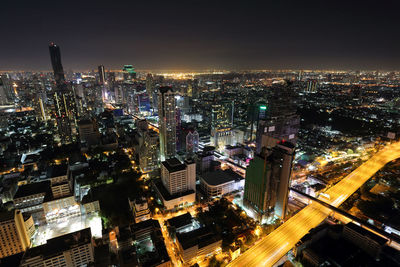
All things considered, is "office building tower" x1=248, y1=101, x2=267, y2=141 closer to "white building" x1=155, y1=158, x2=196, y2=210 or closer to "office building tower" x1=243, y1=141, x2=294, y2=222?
"office building tower" x1=243, y1=141, x2=294, y2=222

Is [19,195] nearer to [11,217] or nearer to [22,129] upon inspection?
[11,217]

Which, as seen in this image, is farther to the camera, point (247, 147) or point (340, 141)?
point (340, 141)

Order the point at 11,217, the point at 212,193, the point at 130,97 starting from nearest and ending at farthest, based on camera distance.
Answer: the point at 11,217
the point at 212,193
the point at 130,97

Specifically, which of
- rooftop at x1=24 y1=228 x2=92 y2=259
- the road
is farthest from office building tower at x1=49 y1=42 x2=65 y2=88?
the road

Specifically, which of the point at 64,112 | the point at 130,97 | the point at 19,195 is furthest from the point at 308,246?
the point at 130,97

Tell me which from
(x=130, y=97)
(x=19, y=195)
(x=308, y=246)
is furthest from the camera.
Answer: (x=130, y=97)

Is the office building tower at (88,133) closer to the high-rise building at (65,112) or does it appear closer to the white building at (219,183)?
the high-rise building at (65,112)

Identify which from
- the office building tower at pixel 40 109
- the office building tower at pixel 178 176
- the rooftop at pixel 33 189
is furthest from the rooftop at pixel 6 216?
the office building tower at pixel 40 109
